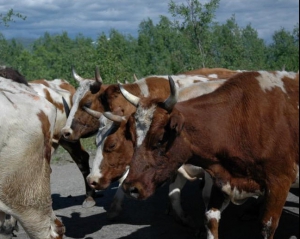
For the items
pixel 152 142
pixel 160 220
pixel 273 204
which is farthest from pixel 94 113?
pixel 273 204

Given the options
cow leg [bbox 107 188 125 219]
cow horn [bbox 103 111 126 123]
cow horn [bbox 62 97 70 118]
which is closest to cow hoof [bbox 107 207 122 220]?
cow leg [bbox 107 188 125 219]

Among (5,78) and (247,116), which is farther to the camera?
(5,78)

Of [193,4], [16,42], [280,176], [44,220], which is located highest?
[193,4]

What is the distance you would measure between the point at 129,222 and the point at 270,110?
3.42 metres

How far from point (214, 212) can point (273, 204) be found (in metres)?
0.81

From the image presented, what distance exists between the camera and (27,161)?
553 centimetres

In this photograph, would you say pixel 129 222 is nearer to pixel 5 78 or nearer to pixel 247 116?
pixel 5 78

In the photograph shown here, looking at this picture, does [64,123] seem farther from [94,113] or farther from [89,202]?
[94,113]

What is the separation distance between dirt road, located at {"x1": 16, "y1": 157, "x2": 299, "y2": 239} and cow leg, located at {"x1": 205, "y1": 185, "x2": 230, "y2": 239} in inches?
42.1

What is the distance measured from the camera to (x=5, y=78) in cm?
632

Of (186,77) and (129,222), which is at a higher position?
(186,77)

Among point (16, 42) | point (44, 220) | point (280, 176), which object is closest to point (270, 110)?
point (280, 176)

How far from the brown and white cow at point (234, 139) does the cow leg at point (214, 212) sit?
377 millimetres

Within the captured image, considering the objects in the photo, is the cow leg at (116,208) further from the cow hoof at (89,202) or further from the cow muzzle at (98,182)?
the cow muzzle at (98,182)
